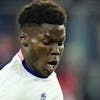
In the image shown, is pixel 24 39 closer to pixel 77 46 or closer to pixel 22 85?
pixel 22 85

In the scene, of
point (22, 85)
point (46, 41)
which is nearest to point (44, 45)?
point (46, 41)

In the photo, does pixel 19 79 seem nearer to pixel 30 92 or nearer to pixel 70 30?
pixel 30 92

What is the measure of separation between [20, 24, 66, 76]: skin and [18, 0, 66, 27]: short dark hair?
0.7 inches

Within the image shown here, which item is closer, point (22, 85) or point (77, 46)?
point (22, 85)

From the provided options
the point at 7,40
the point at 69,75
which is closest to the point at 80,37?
the point at 69,75

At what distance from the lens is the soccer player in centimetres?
150

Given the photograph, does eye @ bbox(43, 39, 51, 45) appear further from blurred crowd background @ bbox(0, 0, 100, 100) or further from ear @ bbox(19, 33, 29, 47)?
blurred crowd background @ bbox(0, 0, 100, 100)

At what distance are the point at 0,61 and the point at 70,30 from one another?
0.59 m

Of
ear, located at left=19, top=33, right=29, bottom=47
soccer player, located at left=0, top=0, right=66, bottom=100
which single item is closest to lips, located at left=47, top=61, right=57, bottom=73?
soccer player, located at left=0, top=0, right=66, bottom=100

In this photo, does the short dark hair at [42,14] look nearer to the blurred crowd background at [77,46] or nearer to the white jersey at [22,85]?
the white jersey at [22,85]

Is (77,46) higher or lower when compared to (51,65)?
lower

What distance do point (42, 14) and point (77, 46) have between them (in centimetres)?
206

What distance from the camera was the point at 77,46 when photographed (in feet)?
11.6

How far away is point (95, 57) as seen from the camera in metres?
3.54
